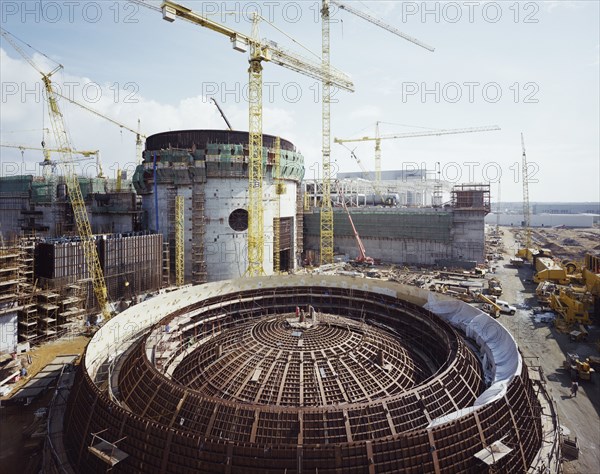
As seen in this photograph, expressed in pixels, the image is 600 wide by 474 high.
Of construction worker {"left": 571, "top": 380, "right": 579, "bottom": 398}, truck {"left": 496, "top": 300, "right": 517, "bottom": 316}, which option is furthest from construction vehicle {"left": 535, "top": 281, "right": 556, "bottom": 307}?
construction worker {"left": 571, "top": 380, "right": 579, "bottom": 398}

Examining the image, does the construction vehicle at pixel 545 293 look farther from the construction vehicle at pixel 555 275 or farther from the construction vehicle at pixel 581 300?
the construction vehicle at pixel 555 275

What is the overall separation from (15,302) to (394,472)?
41552 mm

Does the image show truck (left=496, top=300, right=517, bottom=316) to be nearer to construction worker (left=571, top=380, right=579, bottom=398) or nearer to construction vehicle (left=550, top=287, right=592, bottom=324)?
construction vehicle (left=550, top=287, right=592, bottom=324)

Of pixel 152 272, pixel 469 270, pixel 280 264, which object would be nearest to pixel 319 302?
pixel 152 272

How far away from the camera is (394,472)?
15.3 metres

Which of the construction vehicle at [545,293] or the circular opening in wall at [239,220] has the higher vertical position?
the circular opening in wall at [239,220]

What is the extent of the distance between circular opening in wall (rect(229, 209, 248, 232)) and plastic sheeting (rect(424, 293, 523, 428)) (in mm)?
40288

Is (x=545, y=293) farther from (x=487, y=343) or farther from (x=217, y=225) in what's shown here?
(x=217, y=225)

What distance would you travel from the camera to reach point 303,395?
2098 cm

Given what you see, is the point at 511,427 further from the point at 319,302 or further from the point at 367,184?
the point at 367,184

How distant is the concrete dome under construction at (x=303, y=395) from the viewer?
621 inches

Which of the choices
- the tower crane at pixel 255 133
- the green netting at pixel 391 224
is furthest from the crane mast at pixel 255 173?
the green netting at pixel 391 224

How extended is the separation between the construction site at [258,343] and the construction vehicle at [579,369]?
22 centimetres

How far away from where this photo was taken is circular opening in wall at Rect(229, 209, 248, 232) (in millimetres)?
65375
